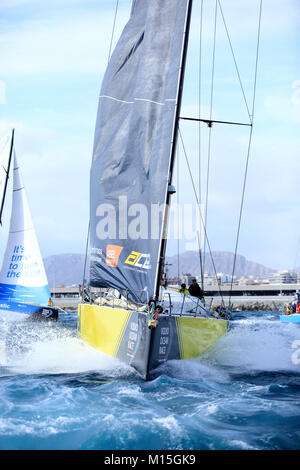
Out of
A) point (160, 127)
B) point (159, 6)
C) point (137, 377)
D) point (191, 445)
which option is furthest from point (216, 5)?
point (191, 445)

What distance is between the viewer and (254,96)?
10125mm

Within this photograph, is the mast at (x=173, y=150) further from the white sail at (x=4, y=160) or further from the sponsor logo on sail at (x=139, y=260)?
the white sail at (x=4, y=160)

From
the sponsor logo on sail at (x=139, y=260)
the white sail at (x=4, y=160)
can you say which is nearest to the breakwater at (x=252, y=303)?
the white sail at (x=4, y=160)

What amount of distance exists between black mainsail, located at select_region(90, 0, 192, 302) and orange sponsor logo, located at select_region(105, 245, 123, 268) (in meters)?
0.02

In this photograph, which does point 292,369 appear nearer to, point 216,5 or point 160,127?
point 160,127

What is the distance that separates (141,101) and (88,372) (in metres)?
5.27

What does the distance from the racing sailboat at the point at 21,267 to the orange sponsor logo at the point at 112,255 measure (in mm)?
11982

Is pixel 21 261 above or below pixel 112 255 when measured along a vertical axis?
below

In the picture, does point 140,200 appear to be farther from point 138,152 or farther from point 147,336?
point 147,336

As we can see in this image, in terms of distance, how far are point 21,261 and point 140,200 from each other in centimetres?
1379

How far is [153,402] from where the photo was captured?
21.3 ft

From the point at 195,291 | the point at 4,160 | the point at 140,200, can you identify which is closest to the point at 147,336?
the point at 140,200

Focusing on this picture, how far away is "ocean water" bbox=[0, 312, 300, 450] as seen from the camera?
4969 mm

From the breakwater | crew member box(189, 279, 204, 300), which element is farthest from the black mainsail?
the breakwater
